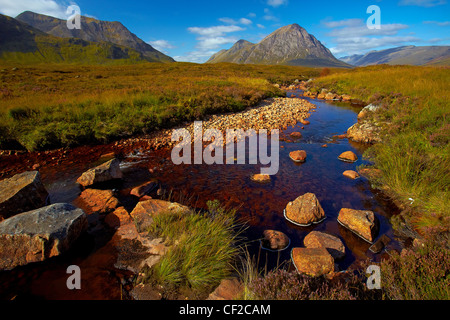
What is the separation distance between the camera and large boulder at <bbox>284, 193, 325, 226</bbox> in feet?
17.0

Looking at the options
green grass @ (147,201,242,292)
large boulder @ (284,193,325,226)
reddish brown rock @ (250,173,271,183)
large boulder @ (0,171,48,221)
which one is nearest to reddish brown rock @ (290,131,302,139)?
reddish brown rock @ (250,173,271,183)

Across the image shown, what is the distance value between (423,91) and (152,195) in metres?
18.0

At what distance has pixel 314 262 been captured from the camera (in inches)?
145

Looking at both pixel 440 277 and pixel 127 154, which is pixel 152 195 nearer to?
pixel 127 154

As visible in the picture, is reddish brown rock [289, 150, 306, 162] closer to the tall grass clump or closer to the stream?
the stream

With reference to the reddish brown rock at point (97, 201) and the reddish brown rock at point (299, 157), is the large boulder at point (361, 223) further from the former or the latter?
the reddish brown rock at point (97, 201)

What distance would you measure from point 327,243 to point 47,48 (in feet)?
726

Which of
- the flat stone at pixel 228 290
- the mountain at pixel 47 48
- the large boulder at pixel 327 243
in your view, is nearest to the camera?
the flat stone at pixel 228 290

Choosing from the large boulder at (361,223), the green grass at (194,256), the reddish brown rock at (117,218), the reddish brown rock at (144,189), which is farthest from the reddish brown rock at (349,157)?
the reddish brown rock at (117,218)

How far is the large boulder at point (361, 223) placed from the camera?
4617 millimetres

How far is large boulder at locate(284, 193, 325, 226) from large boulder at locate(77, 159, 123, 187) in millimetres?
6017

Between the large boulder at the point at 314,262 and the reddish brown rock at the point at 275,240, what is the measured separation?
0.54 m

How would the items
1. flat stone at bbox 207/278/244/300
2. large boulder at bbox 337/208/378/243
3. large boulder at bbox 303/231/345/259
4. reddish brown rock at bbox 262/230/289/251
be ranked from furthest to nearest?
1. large boulder at bbox 337/208/378/243
2. reddish brown rock at bbox 262/230/289/251
3. large boulder at bbox 303/231/345/259
4. flat stone at bbox 207/278/244/300

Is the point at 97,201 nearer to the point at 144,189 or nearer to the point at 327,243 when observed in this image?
the point at 144,189
